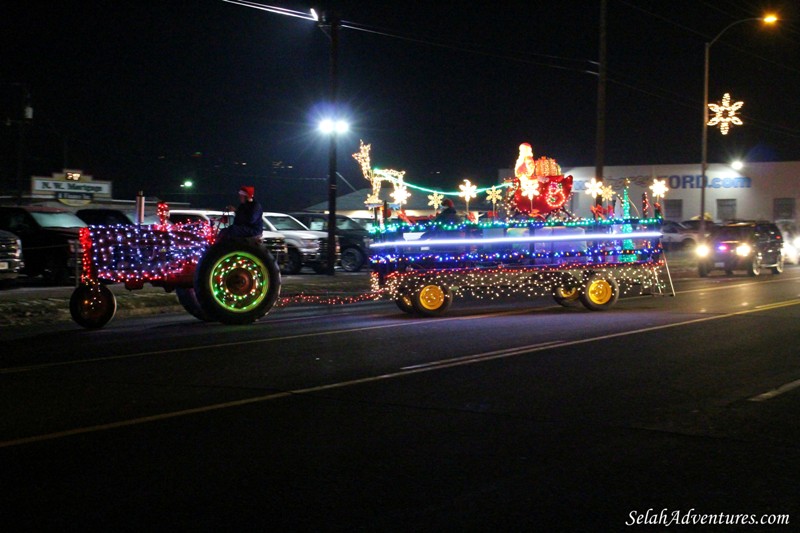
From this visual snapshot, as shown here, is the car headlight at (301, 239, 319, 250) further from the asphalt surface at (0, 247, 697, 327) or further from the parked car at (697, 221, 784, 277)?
the parked car at (697, 221, 784, 277)

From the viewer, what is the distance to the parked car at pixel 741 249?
27.6 metres

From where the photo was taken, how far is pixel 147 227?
531 inches

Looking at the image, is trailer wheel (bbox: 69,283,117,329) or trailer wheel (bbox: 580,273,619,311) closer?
trailer wheel (bbox: 69,283,117,329)

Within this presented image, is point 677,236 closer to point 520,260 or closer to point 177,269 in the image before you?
point 520,260

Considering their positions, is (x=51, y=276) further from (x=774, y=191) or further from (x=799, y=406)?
(x=774, y=191)

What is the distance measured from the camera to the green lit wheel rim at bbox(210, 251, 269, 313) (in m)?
13.2

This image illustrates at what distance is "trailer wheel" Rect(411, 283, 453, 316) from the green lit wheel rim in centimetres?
277

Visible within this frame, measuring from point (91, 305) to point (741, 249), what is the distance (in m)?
20.1

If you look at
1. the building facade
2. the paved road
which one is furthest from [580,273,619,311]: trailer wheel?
the building facade

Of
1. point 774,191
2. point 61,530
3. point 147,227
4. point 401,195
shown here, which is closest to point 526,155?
point 401,195

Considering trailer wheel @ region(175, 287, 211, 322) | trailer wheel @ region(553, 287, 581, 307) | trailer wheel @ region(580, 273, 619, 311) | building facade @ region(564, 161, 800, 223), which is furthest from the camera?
building facade @ region(564, 161, 800, 223)

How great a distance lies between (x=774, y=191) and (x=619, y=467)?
5325 cm

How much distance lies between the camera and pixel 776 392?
8648 millimetres

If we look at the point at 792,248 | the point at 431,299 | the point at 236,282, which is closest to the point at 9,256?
the point at 236,282
